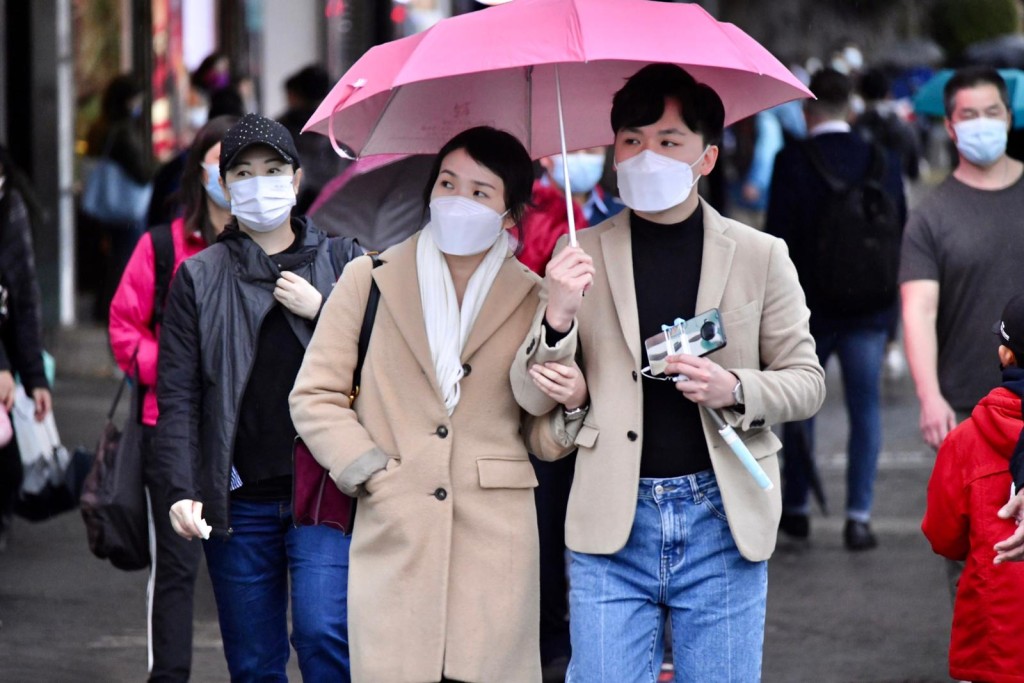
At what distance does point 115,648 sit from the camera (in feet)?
20.9

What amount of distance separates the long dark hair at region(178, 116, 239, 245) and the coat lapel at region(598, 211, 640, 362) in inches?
73.3

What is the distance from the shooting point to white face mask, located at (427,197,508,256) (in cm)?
403

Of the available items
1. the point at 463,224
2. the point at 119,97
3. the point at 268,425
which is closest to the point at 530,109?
the point at 463,224

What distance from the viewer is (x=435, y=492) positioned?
158 inches

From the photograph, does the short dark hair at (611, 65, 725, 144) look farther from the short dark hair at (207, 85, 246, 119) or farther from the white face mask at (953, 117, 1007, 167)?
the short dark hair at (207, 85, 246, 119)

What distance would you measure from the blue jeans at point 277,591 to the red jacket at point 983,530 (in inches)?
62.1

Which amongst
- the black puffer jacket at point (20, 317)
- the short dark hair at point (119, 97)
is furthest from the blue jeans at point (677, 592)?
the short dark hair at point (119, 97)

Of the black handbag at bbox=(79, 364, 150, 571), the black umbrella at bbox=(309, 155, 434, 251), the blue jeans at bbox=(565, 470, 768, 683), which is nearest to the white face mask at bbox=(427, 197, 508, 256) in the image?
the blue jeans at bbox=(565, 470, 768, 683)

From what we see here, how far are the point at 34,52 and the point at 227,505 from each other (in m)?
8.95

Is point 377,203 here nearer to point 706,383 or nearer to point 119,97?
point 706,383

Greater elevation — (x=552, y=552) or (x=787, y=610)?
(x=552, y=552)

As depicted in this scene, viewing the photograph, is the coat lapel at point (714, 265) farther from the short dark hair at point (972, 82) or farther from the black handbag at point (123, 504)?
the short dark hair at point (972, 82)

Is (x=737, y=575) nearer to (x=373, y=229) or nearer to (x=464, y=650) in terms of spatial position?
(x=464, y=650)

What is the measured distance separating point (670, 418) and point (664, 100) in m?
0.73
